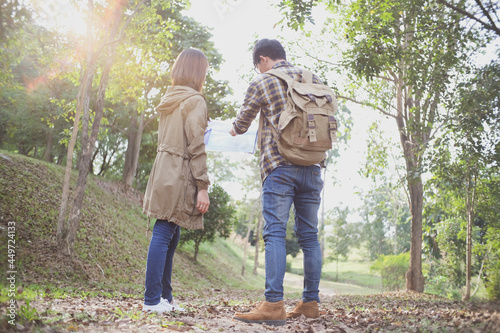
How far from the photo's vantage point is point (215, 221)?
54.3ft

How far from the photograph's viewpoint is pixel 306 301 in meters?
3.58

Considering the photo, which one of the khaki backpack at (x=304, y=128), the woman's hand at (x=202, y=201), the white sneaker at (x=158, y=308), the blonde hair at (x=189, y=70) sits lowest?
the white sneaker at (x=158, y=308)

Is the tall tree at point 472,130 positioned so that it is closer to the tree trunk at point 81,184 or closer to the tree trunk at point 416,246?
the tree trunk at point 416,246

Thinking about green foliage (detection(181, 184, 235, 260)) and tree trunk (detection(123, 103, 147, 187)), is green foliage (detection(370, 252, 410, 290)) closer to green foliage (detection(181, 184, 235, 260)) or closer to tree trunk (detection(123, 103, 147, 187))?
green foliage (detection(181, 184, 235, 260))

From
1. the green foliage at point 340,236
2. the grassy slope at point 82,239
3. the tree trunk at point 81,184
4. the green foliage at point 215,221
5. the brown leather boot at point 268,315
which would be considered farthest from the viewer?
the green foliage at point 340,236

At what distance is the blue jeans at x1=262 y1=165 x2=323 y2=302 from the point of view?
3266 mm

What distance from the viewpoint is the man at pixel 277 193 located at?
323cm

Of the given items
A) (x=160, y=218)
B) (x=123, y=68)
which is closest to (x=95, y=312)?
(x=160, y=218)

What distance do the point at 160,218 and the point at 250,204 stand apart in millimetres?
33687

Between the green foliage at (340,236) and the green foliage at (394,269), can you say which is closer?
the green foliage at (394,269)

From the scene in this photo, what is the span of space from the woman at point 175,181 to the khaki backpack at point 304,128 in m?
0.72

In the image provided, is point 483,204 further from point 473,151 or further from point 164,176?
point 164,176

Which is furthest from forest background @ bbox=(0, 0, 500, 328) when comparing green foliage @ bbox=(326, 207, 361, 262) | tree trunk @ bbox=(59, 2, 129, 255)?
green foliage @ bbox=(326, 207, 361, 262)

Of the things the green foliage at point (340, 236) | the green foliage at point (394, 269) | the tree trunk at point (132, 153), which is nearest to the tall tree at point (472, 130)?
the green foliage at point (394, 269)
